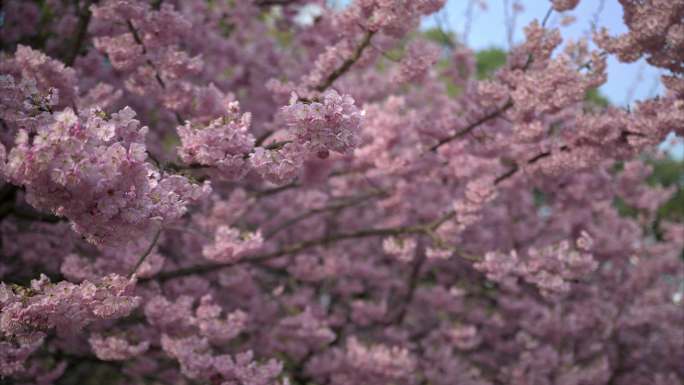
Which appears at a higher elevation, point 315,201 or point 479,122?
point 479,122

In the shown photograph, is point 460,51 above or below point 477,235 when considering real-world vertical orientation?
above

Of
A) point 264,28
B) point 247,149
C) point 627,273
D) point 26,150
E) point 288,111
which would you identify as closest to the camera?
point 26,150

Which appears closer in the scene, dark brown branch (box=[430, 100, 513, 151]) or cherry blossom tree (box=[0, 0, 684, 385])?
cherry blossom tree (box=[0, 0, 684, 385])

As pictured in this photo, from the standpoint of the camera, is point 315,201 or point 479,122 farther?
point 315,201

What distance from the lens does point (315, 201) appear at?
8.02 m

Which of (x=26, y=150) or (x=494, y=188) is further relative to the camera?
(x=494, y=188)

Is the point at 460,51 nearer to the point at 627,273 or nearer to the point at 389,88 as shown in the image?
the point at 389,88

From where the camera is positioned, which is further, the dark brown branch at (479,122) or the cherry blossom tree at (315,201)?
the dark brown branch at (479,122)

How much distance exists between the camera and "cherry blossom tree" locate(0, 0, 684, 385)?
2.83 meters

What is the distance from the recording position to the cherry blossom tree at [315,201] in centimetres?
283

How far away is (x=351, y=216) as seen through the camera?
358 inches

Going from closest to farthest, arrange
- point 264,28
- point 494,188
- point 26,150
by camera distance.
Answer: point 26,150
point 494,188
point 264,28

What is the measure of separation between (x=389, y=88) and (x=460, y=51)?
1496 mm

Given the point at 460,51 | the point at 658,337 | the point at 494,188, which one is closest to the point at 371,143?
the point at 494,188
